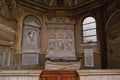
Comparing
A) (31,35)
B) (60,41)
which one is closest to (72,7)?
(60,41)

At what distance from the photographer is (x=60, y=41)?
7.02 meters

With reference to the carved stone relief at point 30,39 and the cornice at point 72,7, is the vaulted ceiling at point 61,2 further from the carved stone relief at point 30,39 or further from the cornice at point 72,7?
the carved stone relief at point 30,39

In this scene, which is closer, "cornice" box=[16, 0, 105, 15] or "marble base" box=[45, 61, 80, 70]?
"marble base" box=[45, 61, 80, 70]

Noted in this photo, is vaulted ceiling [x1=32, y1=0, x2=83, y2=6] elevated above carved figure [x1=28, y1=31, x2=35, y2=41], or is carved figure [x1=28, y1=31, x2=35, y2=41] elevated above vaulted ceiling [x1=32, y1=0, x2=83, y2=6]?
vaulted ceiling [x1=32, y1=0, x2=83, y2=6]

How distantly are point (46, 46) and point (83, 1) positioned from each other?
3028mm

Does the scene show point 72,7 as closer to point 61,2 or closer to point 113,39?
point 61,2

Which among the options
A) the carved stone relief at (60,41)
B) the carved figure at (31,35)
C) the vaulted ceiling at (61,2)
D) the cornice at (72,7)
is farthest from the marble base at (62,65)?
the vaulted ceiling at (61,2)

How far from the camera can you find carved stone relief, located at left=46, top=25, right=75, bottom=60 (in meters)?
6.79

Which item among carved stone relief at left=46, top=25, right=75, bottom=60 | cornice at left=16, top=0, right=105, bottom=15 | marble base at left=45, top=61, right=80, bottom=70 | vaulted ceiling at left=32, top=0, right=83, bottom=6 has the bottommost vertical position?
marble base at left=45, top=61, right=80, bottom=70

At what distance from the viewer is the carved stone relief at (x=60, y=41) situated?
22.3 ft

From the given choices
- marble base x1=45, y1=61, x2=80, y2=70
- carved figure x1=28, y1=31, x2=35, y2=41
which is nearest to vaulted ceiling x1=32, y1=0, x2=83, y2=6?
carved figure x1=28, y1=31, x2=35, y2=41

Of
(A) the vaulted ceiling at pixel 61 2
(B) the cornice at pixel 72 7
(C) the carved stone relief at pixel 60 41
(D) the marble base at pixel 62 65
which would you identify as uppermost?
(A) the vaulted ceiling at pixel 61 2

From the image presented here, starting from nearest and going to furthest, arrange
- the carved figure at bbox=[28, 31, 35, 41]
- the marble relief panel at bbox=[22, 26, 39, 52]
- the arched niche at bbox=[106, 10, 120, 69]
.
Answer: the arched niche at bbox=[106, 10, 120, 69], the marble relief panel at bbox=[22, 26, 39, 52], the carved figure at bbox=[28, 31, 35, 41]

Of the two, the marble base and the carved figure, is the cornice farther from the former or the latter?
the marble base
